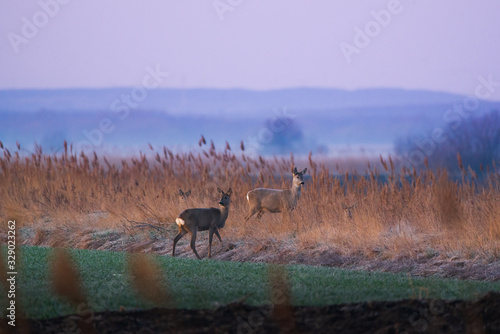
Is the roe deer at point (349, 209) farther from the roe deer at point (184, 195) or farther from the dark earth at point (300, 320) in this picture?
the dark earth at point (300, 320)

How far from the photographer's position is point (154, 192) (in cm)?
1491

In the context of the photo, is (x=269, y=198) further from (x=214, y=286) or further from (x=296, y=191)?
(x=214, y=286)

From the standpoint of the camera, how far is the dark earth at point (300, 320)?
5.11 m

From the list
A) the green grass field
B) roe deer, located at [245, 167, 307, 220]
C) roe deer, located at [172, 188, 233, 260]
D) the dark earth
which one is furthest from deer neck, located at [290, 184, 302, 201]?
the dark earth

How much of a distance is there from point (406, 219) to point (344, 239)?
4.49ft

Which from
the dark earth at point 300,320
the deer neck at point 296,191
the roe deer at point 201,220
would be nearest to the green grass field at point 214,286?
the dark earth at point 300,320

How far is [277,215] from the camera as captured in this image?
1295cm

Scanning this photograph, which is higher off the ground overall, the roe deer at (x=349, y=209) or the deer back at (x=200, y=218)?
the deer back at (x=200, y=218)

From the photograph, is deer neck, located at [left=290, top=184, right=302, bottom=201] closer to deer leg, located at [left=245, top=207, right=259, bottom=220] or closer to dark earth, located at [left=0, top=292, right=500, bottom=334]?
deer leg, located at [left=245, top=207, right=259, bottom=220]

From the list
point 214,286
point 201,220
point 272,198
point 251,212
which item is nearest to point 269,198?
point 272,198

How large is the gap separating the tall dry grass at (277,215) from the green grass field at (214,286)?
7.20ft

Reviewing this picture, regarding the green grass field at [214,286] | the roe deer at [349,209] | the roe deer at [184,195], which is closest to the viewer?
the green grass field at [214,286]

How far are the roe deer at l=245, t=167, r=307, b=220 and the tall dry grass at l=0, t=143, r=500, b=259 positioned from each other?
176mm

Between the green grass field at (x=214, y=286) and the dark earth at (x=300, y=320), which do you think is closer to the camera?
the dark earth at (x=300, y=320)
